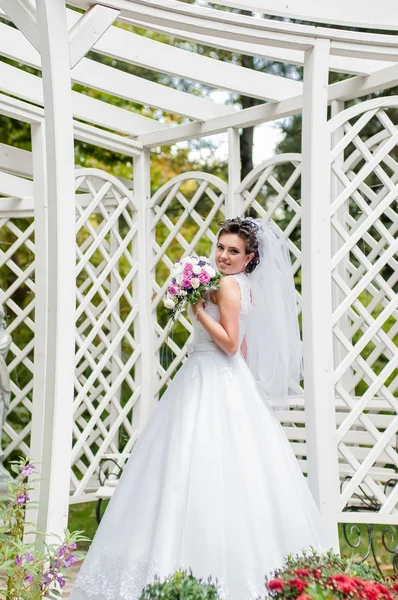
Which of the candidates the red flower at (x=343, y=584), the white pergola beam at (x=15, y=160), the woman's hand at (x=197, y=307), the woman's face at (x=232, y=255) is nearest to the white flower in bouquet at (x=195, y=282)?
the woman's hand at (x=197, y=307)

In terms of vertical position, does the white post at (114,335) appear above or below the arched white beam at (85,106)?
below

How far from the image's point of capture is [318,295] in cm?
443

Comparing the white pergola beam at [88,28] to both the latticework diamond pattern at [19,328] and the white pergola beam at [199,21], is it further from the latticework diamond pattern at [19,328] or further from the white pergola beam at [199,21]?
the latticework diamond pattern at [19,328]

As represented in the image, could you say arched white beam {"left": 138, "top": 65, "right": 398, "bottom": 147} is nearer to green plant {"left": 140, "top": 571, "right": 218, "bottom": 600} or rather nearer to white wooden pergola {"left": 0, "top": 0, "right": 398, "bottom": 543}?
white wooden pergola {"left": 0, "top": 0, "right": 398, "bottom": 543}

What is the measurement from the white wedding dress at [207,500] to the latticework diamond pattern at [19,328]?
2.55 metres

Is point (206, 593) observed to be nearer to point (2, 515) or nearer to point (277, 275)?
point (2, 515)

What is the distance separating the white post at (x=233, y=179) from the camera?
6.45 m

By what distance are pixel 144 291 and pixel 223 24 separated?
3197 millimetres

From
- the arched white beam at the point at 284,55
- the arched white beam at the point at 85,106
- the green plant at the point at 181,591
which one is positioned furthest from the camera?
the arched white beam at the point at 85,106

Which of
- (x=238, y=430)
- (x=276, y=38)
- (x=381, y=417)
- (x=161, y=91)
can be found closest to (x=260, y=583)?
(x=238, y=430)

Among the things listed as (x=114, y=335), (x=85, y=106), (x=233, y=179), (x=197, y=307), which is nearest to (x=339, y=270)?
(x=233, y=179)

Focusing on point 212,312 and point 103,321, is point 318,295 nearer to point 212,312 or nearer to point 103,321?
point 212,312

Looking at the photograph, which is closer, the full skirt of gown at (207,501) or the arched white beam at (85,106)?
the full skirt of gown at (207,501)

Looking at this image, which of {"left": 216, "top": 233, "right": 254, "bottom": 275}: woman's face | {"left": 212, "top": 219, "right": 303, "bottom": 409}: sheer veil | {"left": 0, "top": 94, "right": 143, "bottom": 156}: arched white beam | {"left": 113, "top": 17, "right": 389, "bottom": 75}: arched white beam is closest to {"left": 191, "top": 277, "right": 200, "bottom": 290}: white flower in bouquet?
{"left": 216, "top": 233, "right": 254, "bottom": 275}: woman's face
